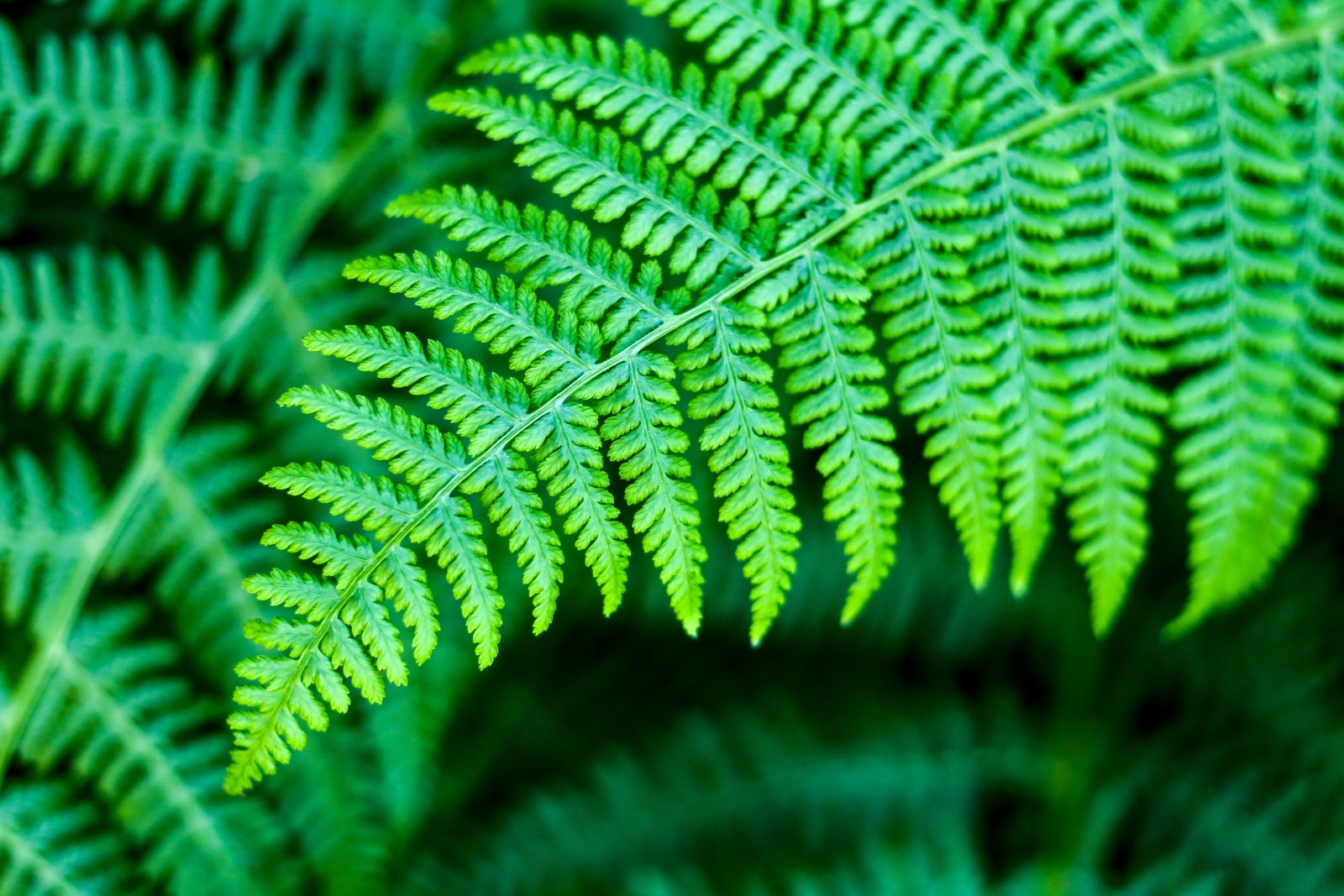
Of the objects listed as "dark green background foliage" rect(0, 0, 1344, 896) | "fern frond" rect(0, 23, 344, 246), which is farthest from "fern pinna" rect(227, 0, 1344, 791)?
"fern frond" rect(0, 23, 344, 246)

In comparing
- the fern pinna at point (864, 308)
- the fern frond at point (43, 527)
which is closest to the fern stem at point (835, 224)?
the fern pinna at point (864, 308)

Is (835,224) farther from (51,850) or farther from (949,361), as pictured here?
(51,850)

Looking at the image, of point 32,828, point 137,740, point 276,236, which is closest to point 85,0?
point 276,236

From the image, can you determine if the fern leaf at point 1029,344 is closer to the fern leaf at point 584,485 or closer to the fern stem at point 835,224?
the fern stem at point 835,224

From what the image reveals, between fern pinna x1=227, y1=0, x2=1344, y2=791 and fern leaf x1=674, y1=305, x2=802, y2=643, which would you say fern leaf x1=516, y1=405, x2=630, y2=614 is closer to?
fern pinna x1=227, y1=0, x2=1344, y2=791

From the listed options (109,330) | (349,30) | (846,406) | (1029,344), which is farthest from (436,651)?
(349,30)

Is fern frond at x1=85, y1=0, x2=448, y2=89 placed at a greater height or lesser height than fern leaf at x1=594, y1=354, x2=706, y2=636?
greater

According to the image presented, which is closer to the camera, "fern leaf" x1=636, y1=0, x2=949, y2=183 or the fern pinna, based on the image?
the fern pinna

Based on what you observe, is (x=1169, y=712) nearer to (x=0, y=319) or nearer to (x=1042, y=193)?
(x=1042, y=193)
